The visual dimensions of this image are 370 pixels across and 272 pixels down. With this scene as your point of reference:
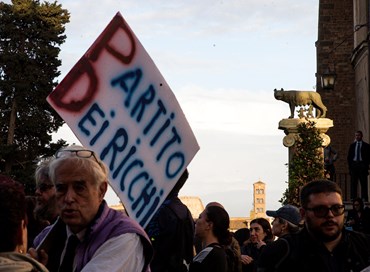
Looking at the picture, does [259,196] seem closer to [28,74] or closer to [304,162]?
[28,74]

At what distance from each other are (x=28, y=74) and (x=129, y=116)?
51.9 meters

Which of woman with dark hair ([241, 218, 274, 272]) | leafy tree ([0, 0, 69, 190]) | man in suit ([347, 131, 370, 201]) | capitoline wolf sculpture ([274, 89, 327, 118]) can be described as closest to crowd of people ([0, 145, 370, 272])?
woman with dark hair ([241, 218, 274, 272])

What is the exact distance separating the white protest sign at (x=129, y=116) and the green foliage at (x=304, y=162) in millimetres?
21830

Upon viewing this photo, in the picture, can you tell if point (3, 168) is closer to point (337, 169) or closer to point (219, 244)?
point (337, 169)

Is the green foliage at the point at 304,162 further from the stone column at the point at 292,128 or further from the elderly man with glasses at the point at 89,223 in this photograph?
the elderly man with glasses at the point at 89,223

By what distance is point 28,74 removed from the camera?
58.2 metres

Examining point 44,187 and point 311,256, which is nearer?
point 311,256

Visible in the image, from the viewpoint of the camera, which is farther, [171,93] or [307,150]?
[307,150]

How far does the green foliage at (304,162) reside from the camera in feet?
96.4

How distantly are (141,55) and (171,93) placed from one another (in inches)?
11.8

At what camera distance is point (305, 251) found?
5.98 metres

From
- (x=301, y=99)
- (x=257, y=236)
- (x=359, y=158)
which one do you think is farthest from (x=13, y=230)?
(x=301, y=99)

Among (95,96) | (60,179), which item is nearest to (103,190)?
→ (60,179)

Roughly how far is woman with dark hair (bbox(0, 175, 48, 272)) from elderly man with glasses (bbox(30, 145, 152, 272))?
0.63 meters
